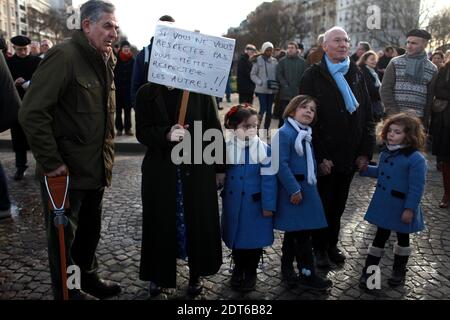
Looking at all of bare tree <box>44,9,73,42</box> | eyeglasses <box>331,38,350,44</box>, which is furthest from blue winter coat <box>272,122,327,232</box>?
bare tree <box>44,9,73,42</box>

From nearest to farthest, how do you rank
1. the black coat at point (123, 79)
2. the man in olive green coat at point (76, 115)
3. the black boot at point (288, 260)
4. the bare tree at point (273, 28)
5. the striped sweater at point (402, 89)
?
the man in olive green coat at point (76, 115) < the black boot at point (288, 260) < the striped sweater at point (402, 89) < the black coat at point (123, 79) < the bare tree at point (273, 28)

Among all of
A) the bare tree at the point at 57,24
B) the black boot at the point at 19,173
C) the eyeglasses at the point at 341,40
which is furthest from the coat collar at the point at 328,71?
the bare tree at the point at 57,24

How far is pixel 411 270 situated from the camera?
145 inches

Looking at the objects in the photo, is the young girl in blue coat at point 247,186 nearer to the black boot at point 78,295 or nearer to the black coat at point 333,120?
the black coat at point 333,120

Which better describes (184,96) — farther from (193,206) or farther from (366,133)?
(366,133)

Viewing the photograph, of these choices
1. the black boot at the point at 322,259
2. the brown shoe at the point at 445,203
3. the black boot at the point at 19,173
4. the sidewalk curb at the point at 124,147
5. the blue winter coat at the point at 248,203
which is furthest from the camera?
the sidewalk curb at the point at 124,147

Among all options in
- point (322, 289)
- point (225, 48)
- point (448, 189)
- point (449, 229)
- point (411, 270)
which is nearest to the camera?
point (225, 48)

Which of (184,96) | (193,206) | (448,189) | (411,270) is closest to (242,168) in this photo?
(193,206)

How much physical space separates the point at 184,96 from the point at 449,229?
3.44 meters

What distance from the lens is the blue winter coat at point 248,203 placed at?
3.16 metres

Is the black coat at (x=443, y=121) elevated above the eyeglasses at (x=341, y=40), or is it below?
below

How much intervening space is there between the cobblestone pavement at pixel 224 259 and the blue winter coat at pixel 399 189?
503 mm

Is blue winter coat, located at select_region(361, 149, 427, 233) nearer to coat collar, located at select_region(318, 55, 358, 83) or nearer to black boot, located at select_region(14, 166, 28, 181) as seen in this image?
coat collar, located at select_region(318, 55, 358, 83)

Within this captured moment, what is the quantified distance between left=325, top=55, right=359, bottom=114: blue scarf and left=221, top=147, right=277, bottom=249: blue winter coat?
2.95 ft
